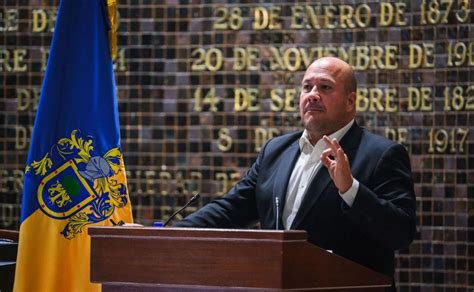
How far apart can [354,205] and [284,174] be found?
65cm

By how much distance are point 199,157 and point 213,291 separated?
9.95ft

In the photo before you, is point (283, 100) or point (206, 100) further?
point (206, 100)

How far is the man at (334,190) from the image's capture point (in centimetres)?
492

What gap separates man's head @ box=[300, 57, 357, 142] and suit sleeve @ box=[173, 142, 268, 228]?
49cm

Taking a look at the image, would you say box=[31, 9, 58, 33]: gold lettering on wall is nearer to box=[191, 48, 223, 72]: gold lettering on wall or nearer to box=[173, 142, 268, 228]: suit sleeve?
box=[191, 48, 223, 72]: gold lettering on wall

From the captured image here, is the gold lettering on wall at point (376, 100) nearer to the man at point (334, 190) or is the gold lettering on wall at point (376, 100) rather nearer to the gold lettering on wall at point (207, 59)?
the gold lettering on wall at point (207, 59)

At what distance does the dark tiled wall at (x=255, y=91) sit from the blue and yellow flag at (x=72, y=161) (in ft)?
4.16

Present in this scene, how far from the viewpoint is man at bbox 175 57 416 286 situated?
4922mm

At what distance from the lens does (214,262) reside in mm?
4344

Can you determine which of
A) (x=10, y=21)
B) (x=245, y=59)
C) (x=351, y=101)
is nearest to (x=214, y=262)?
(x=351, y=101)

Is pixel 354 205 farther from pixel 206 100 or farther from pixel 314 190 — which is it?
pixel 206 100

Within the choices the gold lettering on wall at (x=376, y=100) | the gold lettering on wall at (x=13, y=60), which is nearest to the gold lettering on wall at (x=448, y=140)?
the gold lettering on wall at (x=376, y=100)

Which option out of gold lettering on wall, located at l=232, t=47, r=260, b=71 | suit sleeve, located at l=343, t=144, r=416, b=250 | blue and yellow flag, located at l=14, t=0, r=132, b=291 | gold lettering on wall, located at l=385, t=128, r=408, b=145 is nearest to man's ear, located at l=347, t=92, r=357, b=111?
suit sleeve, located at l=343, t=144, r=416, b=250

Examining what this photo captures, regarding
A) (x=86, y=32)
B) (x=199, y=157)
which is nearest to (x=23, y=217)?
Result: (x=86, y=32)
